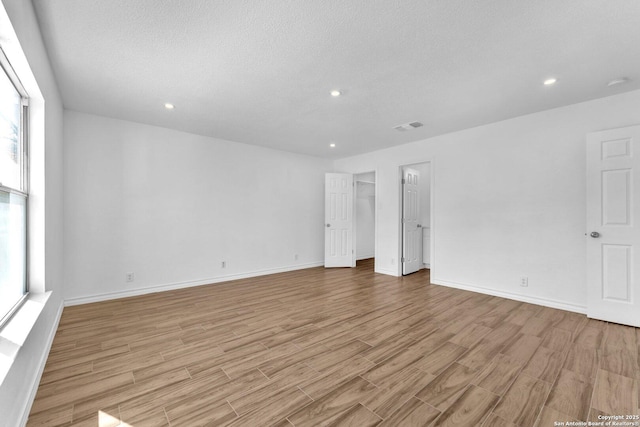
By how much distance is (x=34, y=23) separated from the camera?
1761 mm

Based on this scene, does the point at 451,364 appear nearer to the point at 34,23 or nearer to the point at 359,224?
the point at 34,23

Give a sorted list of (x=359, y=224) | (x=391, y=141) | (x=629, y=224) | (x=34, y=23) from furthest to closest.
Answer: (x=359, y=224) < (x=391, y=141) < (x=629, y=224) < (x=34, y=23)

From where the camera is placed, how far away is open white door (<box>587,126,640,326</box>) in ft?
9.03

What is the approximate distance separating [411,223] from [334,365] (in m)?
3.88

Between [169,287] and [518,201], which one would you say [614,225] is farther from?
[169,287]

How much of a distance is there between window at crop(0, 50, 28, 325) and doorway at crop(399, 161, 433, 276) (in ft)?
16.0

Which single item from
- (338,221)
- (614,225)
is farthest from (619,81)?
(338,221)

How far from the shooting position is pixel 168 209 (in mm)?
4102

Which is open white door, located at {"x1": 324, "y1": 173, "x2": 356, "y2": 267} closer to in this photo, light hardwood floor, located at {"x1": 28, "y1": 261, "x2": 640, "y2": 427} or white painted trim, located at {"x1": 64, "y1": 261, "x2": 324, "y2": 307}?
white painted trim, located at {"x1": 64, "y1": 261, "x2": 324, "y2": 307}

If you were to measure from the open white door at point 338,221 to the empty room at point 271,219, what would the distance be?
2.94ft

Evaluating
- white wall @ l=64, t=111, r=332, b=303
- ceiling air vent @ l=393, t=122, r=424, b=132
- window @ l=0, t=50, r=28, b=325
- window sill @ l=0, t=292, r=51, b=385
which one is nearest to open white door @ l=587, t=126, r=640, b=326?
ceiling air vent @ l=393, t=122, r=424, b=132


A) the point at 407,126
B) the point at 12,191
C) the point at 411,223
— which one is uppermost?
the point at 407,126

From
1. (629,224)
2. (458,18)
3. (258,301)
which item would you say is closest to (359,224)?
(258,301)

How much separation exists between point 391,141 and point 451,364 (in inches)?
145
